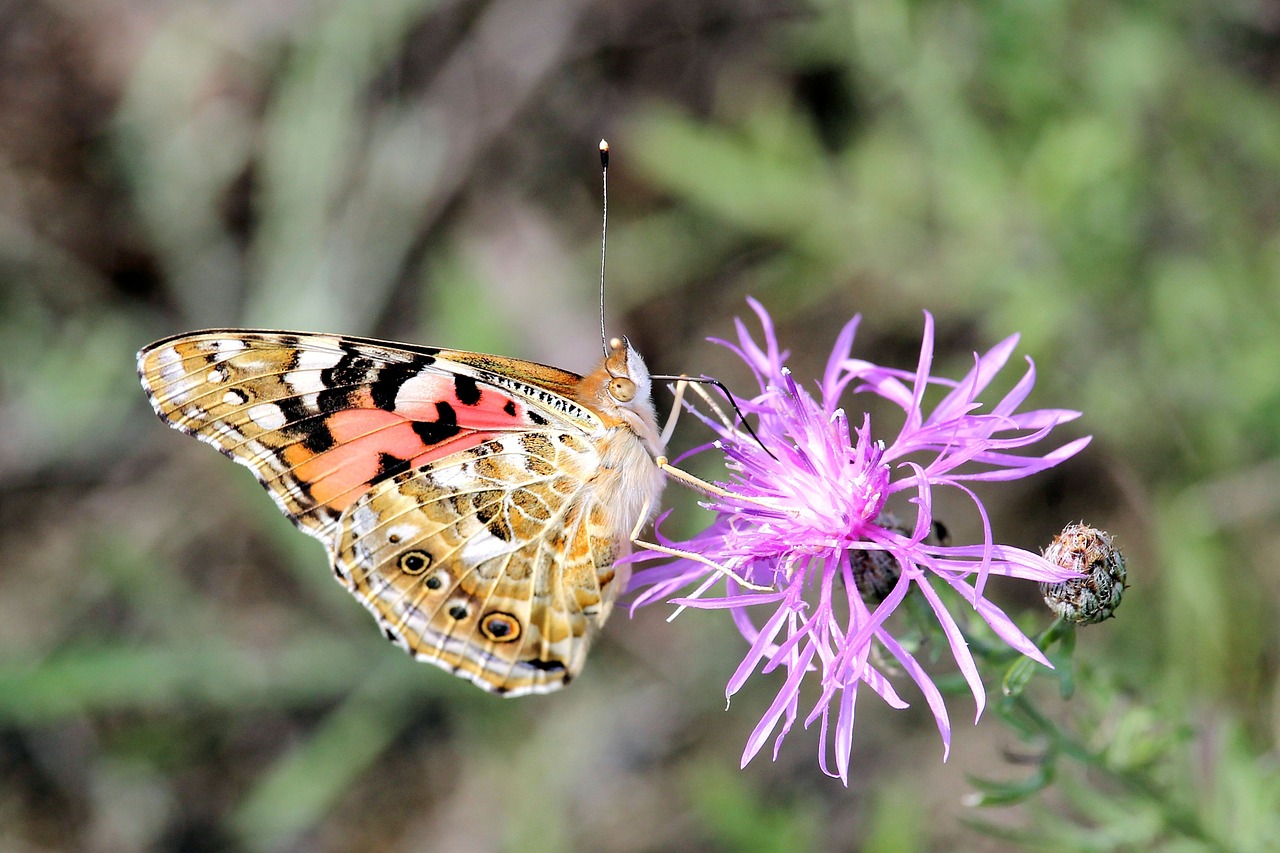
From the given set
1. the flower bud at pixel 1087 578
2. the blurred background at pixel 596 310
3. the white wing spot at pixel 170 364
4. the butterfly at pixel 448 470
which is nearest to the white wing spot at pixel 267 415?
the butterfly at pixel 448 470

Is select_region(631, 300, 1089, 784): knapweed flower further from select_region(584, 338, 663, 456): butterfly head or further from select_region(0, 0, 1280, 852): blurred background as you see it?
select_region(0, 0, 1280, 852): blurred background

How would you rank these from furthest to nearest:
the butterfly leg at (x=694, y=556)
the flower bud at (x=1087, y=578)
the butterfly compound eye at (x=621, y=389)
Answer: the butterfly compound eye at (x=621, y=389) < the butterfly leg at (x=694, y=556) < the flower bud at (x=1087, y=578)

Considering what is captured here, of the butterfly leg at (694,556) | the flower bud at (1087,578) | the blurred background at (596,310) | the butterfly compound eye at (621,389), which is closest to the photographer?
the flower bud at (1087,578)

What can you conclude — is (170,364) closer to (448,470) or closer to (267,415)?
(267,415)

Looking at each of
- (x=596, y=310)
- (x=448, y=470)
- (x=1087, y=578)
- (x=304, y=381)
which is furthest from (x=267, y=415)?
(x=596, y=310)

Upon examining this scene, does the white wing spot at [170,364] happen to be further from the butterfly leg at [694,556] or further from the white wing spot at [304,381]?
the butterfly leg at [694,556]

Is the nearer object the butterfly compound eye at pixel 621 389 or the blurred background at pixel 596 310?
the butterfly compound eye at pixel 621 389

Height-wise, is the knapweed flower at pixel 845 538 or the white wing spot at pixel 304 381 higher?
the knapweed flower at pixel 845 538

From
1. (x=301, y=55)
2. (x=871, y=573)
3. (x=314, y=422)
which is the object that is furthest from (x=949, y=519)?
(x=301, y=55)
